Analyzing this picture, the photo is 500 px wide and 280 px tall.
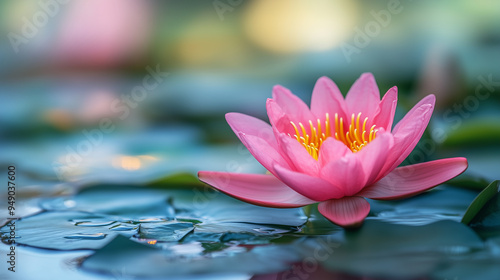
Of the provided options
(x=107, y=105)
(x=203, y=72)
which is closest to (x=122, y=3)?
(x=203, y=72)

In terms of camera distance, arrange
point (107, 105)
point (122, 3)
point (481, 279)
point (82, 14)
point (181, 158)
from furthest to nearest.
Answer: point (122, 3) → point (82, 14) → point (107, 105) → point (181, 158) → point (481, 279)

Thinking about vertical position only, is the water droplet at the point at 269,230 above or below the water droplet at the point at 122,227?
below

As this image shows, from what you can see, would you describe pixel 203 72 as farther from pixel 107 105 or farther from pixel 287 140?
pixel 287 140

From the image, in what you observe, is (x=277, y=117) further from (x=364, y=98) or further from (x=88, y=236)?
(x=88, y=236)

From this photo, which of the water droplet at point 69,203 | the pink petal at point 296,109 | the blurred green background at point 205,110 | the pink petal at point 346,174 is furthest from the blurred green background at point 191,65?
the pink petal at point 346,174

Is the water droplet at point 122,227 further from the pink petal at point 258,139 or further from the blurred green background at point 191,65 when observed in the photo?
the blurred green background at point 191,65

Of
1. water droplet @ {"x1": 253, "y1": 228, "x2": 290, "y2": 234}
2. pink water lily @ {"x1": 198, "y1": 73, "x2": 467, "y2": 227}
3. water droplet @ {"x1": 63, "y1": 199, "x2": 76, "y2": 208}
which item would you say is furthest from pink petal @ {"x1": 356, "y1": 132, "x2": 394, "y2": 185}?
water droplet @ {"x1": 63, "y1": 199, "x2": 76, "y2": 208}

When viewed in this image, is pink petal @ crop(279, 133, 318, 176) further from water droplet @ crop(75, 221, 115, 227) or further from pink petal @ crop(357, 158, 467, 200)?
water droplet @ crop(75, 221, 115, 227)
